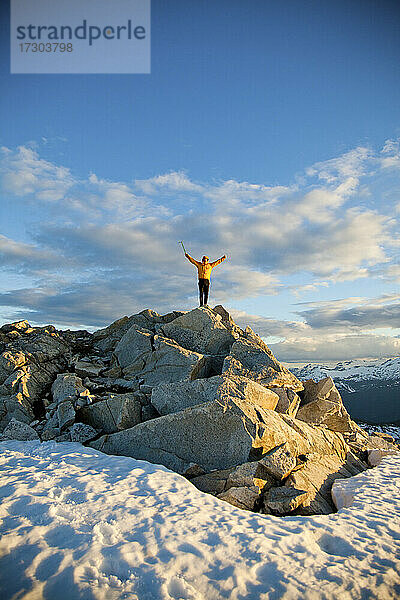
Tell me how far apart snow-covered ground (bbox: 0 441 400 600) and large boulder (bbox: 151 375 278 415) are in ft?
14.7

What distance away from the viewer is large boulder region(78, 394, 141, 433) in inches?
633

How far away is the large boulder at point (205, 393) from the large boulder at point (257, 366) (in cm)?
236

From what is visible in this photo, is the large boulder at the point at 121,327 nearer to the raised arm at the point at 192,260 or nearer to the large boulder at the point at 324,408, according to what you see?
the raised arm at the point at 192,260

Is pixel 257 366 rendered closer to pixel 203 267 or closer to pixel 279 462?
pixel 279 462

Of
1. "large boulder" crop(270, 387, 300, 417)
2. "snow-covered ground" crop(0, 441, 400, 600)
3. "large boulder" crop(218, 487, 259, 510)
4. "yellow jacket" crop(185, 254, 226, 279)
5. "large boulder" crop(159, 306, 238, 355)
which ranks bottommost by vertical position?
"large boulder" crop(218, 487, 259, 510)

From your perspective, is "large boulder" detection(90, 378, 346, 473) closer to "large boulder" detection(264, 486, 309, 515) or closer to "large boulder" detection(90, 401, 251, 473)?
"large boulder" detection(90, 401, 251, 473)

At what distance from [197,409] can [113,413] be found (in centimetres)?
507

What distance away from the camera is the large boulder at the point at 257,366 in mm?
19062

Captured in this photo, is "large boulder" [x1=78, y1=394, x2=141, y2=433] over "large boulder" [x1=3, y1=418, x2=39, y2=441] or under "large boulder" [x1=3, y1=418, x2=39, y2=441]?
over

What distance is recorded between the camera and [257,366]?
19.6 metres

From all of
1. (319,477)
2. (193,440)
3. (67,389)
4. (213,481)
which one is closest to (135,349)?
(67,389)

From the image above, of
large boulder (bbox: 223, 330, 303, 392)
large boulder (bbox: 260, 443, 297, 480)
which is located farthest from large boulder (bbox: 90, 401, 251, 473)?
large boulder (bbox: 223, 330, 303, 392)

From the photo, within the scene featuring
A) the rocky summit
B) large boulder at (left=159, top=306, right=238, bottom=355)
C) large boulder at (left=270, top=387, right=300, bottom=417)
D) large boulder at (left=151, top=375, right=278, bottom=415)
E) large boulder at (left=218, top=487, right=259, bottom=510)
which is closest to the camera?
large boulder at (left=218, top=487, right=259, bottom=510)

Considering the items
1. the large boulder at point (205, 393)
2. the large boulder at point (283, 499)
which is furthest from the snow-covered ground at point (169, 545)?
the large boulder at point (205, 393)
